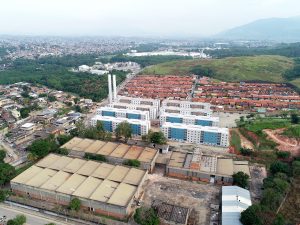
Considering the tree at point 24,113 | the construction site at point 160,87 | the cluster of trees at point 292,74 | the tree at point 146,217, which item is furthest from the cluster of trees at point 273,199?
the cluster of trees at point 292,74

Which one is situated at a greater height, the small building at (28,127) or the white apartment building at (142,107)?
the white apartment building at (142,107)

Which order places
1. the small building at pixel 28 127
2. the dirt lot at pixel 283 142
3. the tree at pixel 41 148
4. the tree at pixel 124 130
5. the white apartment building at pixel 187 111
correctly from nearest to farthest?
the tree at pixel 41 148 < the dirt lot at pixel 283 142 < the tree at pixel 124 130 < the small building at pixel 28 127 < the white apartment building at pixel 187 111

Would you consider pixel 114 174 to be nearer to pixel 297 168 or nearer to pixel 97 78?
pixel 297 168

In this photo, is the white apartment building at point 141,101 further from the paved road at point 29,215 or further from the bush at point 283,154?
the paved road at point 29,215

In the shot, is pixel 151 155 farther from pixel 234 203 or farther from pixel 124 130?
pixel 234 203

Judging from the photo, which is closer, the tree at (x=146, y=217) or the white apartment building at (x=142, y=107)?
the tree at (x=146, y=217)

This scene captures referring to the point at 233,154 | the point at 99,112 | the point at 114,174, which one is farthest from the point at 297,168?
the point at 99,112

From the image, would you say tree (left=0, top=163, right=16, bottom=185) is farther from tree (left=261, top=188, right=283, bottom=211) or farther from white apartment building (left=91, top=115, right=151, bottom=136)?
tree (left=261, top=188, right=283, bottom=211)
